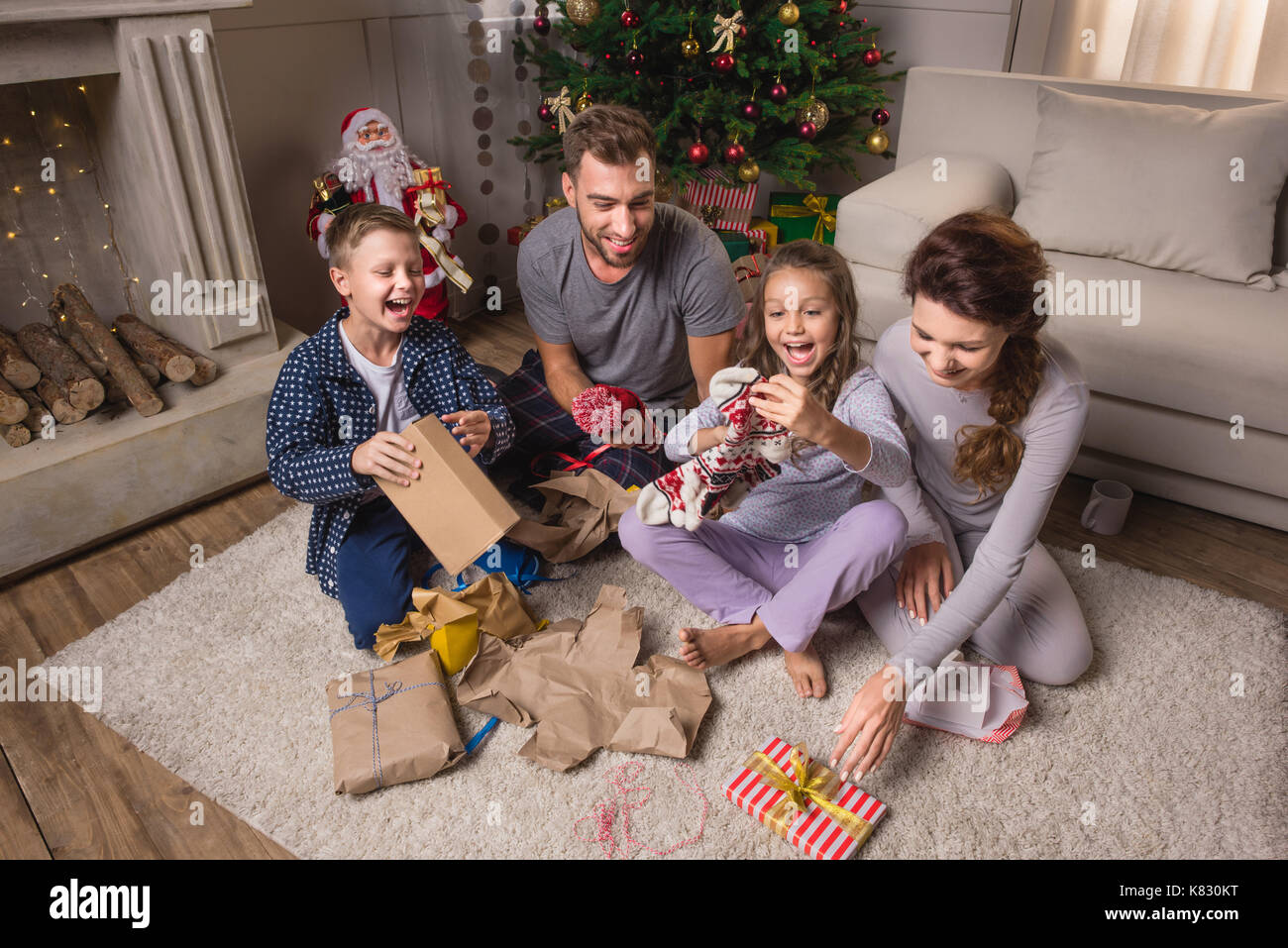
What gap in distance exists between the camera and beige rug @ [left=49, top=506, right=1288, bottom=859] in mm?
1393


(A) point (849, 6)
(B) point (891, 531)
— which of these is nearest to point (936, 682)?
(B) point (891, 531)

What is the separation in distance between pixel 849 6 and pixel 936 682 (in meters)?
2.26

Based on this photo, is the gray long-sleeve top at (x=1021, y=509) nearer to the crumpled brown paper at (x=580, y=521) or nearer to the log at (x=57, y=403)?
the crumpled brown paper at (x=580, y=521)

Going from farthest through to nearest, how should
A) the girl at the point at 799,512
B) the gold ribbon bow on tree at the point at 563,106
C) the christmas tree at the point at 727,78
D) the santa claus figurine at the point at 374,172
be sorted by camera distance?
1. the gold ribbon bow on tree at the point at 563,106
2. the christmas tree at the point at 727,78
3. the santa claus figurine at the point at 374,172
4. the girl at the point at 799,512

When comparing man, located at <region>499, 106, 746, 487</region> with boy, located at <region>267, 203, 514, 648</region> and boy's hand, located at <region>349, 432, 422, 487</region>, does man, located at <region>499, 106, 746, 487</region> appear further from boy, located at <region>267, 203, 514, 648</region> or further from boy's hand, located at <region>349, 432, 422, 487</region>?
boy's hand, located at <region>349, 432, 422, 487</region>

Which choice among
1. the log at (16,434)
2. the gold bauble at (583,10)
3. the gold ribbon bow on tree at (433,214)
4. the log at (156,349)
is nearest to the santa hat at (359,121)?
the gold ribbon bow on tree at (433,214)

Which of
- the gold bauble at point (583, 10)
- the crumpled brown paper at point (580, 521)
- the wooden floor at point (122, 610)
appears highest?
the gold bauble at point (583, 10)

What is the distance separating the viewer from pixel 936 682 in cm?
153

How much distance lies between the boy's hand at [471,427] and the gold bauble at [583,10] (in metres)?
1.58

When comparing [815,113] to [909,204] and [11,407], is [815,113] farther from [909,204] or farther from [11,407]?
[11,407]

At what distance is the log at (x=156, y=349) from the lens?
220 centimetres

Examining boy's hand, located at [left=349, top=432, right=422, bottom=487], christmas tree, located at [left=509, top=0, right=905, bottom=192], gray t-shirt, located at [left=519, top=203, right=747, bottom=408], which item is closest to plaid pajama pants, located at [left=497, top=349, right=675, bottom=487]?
gray t-shirt, located at [left=519, top=203, right=747, bottom=408]

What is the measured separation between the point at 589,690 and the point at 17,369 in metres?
1.60
